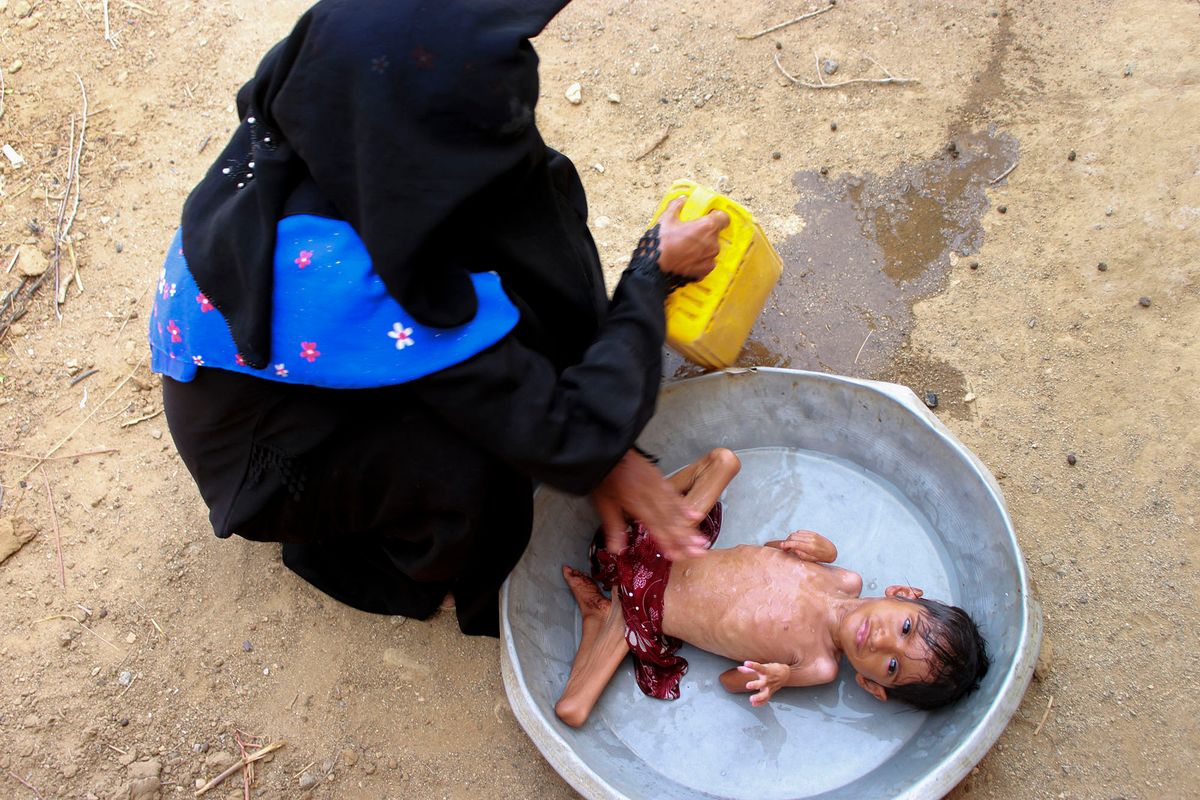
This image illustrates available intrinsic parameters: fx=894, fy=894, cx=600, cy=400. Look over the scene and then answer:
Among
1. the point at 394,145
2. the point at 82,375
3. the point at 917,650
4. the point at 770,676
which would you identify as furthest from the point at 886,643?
the point at 82,375

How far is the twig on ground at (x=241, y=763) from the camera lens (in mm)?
2002

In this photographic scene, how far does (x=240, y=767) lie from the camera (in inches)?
80.0

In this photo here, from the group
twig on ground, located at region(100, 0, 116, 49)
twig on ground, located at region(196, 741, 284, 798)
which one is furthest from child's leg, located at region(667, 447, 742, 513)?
twig on ground, located at region(100, 0, 116, 49)

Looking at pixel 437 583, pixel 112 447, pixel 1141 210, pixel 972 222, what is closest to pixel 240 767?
pixel 437 583

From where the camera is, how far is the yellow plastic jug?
1.91 meters

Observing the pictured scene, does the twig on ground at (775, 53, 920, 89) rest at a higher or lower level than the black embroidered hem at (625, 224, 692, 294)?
lower

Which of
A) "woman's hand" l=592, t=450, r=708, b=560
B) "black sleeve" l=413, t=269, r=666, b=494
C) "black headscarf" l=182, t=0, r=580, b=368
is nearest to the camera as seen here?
"black headscarf" l=182, t=0, r=580, b=368

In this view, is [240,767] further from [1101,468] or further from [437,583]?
[1101,468]

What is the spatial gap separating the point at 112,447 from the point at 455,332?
1620mm

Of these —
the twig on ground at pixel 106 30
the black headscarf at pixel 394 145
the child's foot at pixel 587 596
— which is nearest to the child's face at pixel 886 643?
the child's foot at pixel 587 596

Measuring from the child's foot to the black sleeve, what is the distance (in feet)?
2.12

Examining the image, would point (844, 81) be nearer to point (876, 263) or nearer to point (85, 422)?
point (876, 263)

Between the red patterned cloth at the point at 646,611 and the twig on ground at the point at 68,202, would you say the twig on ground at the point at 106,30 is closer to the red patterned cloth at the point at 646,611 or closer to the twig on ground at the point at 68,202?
the twig on ground at the point at 68,202

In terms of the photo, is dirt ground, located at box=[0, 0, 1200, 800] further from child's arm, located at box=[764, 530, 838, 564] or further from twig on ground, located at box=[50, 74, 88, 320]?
child's arm, located at box=[764, 530, 838, 564]
